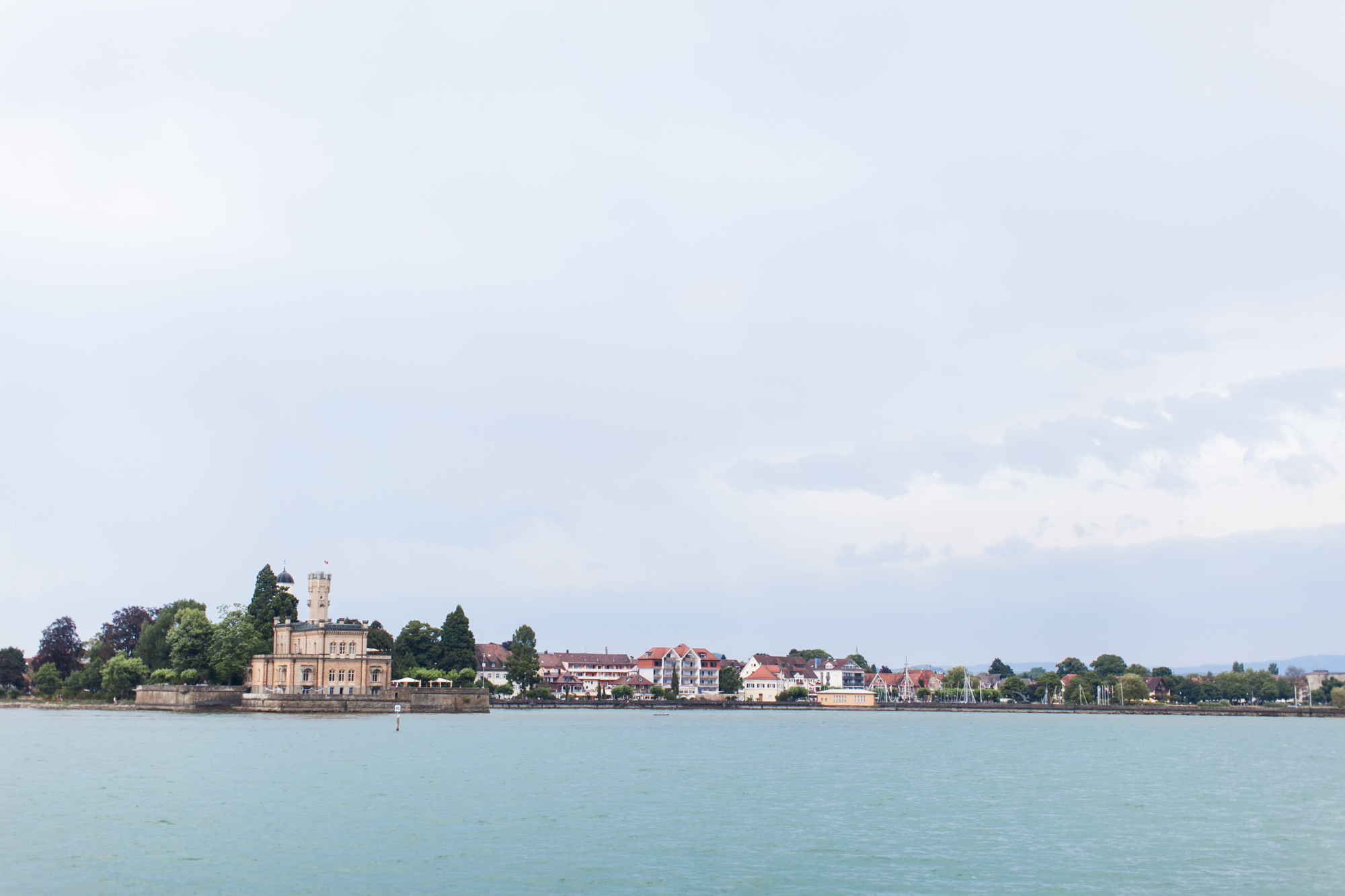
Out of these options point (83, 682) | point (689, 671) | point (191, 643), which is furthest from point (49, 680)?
point (689, 671)

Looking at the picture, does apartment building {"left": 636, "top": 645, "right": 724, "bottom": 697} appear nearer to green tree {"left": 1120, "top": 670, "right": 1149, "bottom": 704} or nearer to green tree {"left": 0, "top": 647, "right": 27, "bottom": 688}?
green tree {"left": 1120, "top": 670, "right": 1149, "bottom": 704}

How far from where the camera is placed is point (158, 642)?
414 feet

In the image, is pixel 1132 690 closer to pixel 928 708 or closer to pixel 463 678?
pixel 928 708

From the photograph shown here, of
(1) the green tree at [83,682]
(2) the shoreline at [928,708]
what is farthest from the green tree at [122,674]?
(2) the shoreline at [928,708]

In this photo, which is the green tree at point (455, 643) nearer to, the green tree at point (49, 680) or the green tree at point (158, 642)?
the green tree at point (158, 642)

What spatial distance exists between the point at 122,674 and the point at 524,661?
52917 mm

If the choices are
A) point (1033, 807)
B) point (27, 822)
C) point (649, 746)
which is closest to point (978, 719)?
point (649, 746)

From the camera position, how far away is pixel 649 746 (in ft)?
252

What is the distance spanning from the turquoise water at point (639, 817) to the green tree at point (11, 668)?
302 ft

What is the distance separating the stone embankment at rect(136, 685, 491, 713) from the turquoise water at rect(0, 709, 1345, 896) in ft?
108

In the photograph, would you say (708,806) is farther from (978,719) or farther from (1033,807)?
(978,719)

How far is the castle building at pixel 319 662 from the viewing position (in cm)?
11481

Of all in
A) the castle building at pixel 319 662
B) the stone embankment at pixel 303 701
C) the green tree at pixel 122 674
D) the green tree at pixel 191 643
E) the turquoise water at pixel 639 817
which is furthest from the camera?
the green tree at pixel 122 674

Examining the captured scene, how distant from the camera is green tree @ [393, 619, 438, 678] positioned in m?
132
